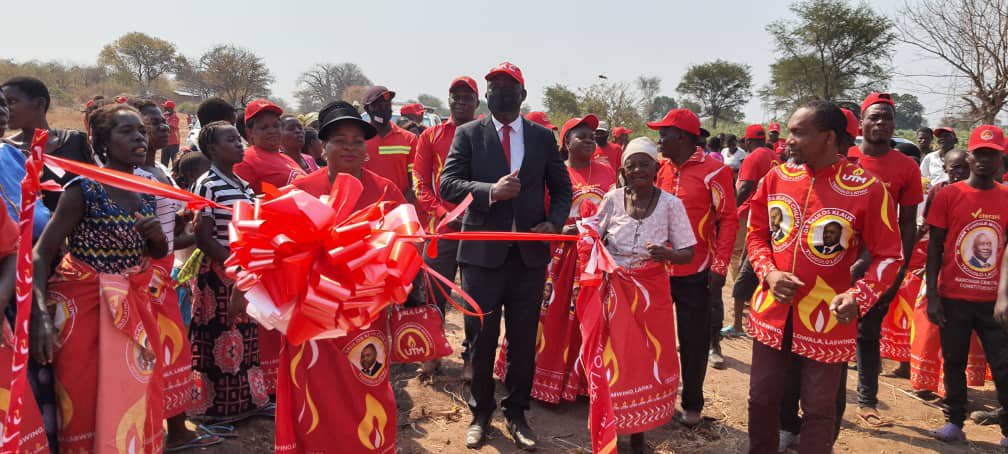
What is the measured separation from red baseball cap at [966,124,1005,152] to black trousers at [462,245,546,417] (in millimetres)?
3219

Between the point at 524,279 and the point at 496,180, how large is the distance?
0.68 m

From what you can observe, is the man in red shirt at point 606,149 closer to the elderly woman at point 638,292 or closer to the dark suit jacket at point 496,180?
the dark suit jacket at point 496,180

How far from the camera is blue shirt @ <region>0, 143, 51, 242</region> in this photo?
8.74 ft

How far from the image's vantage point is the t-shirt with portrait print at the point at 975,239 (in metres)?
4.43

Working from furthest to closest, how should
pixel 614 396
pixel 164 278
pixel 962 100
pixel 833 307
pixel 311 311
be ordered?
pixel 962 100, pixel 614 396, pixel 164 278, pixel 833 307, pixel 311 311

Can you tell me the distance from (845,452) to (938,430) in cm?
88

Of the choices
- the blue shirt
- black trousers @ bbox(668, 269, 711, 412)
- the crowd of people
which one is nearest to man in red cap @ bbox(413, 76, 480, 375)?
the crowd of people

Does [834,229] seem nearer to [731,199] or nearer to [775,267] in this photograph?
[775,267]

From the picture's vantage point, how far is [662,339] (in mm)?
4121

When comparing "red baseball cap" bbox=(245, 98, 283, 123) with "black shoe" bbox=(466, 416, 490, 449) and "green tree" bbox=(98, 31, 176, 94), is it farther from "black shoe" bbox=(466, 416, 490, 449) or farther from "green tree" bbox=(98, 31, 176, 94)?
"green tree" bbox=(98, 31, 176, 94)

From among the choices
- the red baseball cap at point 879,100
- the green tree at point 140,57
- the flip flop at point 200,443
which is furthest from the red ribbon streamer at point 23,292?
the green tree at point 140,57

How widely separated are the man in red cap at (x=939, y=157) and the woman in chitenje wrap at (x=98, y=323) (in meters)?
8.73

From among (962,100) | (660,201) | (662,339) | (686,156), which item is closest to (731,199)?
(686,156)

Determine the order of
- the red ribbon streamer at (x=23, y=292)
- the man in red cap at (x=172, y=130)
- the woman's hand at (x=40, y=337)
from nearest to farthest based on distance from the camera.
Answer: the red ribbon streamer at (x=23, y=292), the woman's hand at (x=40, y=337), the man in red cap at (x=172, y=130)
